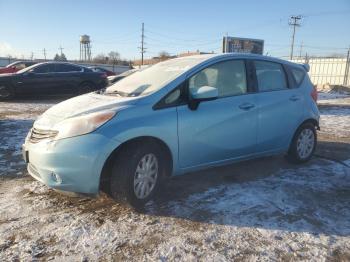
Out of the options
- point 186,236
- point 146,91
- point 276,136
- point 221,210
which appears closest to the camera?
point 186,236

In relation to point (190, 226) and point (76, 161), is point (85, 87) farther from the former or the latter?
point (190, 226)

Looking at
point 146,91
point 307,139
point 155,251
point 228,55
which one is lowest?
point 155,251

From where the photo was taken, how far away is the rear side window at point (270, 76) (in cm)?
502

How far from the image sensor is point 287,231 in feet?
11.3

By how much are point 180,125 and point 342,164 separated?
9.97 feet

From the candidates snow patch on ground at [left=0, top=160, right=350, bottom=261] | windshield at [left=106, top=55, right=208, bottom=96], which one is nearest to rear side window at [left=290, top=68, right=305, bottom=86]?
windshield at [left=106, top=55, right=208, bottom=96]

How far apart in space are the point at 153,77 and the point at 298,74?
2.39m

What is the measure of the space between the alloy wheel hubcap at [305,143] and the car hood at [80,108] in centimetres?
284

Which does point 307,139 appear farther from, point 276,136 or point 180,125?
point 180,125

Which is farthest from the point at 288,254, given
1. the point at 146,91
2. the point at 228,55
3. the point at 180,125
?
the point at 228,55

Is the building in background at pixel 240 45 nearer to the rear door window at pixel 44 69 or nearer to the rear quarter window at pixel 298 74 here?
the rear door window at pixel 44 69

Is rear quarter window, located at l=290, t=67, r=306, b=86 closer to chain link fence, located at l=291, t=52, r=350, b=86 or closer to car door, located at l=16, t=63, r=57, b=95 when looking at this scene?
car door, located at l=16, t=63, r=57, b=95

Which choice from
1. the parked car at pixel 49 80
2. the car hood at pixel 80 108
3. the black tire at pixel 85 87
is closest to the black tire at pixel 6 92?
the parked car at pixel 49 80

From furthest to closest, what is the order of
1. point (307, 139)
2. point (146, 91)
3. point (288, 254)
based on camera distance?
point (307, 139)
point (146, 91)
point (288, 254)
